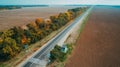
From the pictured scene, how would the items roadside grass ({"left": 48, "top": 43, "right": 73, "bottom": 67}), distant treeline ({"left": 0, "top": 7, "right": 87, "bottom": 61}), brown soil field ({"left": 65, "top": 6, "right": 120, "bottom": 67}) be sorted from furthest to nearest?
distant treeline ({"left": 0, "top": 7, "right": 87, "bottom": 61}) → roadside grass ({"left": 48, "top": 43, "right": 73, "bottom": 67}) → brown soil field ({"left": 65, "top": 6, "right": 120, "bottom": 67})

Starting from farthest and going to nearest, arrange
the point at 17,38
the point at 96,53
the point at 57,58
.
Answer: the point at 17,38 → the point at 96,53 → the point at 57,58

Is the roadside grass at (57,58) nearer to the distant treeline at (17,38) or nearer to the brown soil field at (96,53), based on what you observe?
the brown soil field at (96,53)

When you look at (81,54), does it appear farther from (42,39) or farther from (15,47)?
(42,39)

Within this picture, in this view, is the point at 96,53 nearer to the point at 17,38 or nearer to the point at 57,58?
the point at 57,58

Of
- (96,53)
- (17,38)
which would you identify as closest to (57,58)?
(96,53)

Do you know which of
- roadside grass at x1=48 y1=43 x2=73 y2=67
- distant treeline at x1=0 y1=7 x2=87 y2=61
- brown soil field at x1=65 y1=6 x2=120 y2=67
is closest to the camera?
brown soil field at x1=65 y1=6 x2=120 y2=67

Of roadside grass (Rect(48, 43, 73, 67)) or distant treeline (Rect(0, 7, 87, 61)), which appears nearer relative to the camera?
roadside grass (Rect(48, 43, 73, 67))

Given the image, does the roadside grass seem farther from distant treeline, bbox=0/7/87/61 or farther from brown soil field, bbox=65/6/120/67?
distant treeline, bbox=0/7/87/61

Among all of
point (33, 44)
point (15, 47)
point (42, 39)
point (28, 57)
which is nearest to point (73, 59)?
point (28, 57)

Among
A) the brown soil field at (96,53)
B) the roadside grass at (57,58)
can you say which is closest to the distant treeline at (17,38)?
the roadside grass at (57,58)

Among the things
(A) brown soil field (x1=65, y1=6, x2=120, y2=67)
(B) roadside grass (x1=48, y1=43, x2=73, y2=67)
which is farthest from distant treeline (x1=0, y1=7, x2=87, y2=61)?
(A) brown soil field (x1=65, y1=6, x2=120, y2=67)

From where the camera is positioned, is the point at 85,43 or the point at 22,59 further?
the point at 85,43
